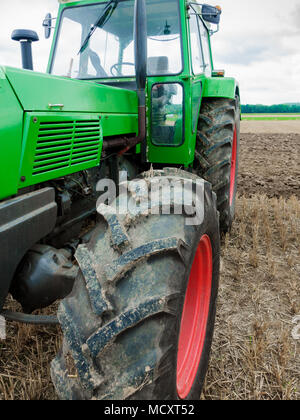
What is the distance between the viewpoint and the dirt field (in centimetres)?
183

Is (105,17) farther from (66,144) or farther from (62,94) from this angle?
(66,144)

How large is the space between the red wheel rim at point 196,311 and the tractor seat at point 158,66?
1457 mm

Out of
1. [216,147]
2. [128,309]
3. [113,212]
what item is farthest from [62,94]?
[216,147]

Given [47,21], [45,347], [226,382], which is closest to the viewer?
[226,382]

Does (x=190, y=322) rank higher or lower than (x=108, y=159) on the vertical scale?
lower

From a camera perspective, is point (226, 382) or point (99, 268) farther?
point (226, 382)

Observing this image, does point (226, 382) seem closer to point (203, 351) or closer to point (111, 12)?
point (203, 351)

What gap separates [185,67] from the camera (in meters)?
2.67

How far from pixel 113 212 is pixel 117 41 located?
1842 mm

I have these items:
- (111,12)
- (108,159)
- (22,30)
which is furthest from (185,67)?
(22,30)

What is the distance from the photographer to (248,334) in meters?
2.25

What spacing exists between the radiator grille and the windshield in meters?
0.92

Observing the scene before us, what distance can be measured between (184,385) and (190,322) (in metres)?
0.36

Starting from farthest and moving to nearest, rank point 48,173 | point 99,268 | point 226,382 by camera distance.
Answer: point 226,382
point 48,173
point 99,268
